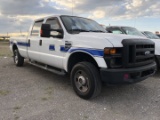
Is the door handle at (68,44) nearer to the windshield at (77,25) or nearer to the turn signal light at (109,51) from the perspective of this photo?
the windshield at (77,25)

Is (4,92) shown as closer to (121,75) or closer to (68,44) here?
(68,44)

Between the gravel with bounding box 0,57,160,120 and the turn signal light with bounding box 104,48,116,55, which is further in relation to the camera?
the turn signal light with bounding box 104,48,116,55

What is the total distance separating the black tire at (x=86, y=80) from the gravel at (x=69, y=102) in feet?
0.63

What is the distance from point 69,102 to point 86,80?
614 mm

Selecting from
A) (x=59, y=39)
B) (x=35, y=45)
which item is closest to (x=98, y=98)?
(x=59, y=39)

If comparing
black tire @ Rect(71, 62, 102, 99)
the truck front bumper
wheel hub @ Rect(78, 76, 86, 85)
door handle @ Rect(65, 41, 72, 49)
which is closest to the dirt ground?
black tire @ Rect(71, 62, 102, 99)

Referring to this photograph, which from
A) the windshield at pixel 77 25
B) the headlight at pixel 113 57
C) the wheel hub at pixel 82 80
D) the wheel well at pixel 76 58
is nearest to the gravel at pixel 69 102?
the wheel hub at pixel 82 80

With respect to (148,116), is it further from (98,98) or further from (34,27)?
(34,27)

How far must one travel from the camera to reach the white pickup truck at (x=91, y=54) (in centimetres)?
383

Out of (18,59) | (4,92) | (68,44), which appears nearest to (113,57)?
(68,44)

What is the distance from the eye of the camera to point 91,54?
4055 mm

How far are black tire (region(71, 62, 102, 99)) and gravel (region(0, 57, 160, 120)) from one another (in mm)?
191

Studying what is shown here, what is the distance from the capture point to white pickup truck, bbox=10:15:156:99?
383cm

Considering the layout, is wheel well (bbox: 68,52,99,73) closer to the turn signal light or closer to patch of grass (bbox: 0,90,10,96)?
the turn signal light
